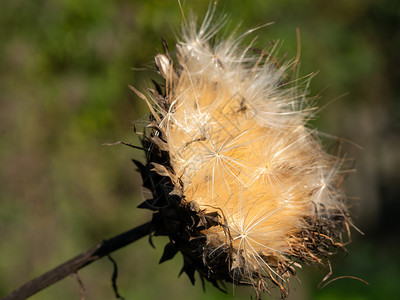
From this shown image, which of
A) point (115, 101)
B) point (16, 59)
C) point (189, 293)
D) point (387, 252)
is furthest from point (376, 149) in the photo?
point (16, 59)

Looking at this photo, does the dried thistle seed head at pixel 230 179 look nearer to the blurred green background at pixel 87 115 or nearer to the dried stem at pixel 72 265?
the dried stem at pixel 72 265

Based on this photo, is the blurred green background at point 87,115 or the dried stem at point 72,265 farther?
the blurred green background at point 87,115

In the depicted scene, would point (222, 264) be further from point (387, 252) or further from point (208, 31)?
point (387, 252)

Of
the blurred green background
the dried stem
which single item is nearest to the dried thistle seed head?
the dried stem

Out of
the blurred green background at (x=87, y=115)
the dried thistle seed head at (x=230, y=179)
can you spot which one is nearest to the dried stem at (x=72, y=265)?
the dried thistle seed head at (x=230, y=179)

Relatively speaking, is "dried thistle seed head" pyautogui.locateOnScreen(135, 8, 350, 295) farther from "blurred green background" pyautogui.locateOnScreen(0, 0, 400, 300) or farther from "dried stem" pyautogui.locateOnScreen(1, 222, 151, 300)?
"blurred green background" pyautogui.locateOnScreen(0, 0, 400, 300)
